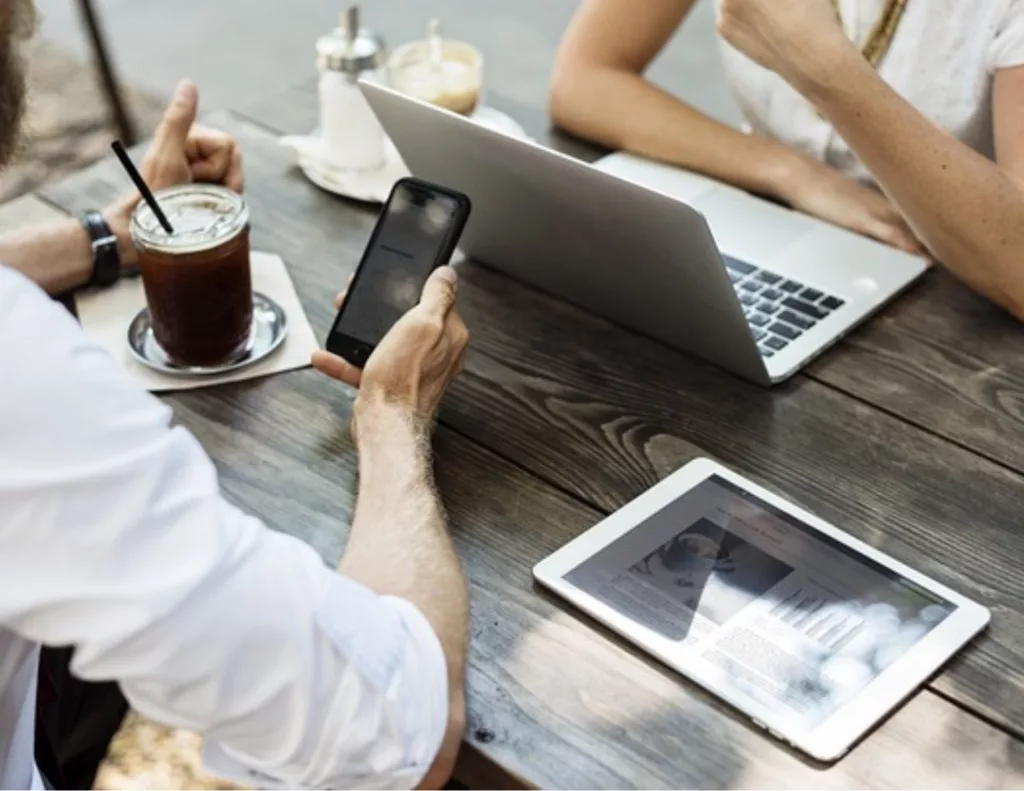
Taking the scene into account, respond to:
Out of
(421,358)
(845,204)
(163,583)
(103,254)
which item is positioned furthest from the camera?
(845,204)

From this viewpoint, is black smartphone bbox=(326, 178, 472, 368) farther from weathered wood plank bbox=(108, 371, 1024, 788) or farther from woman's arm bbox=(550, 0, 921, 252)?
woman's arm bbox=(550, 0, 921, 252)

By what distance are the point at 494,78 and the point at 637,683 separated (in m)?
2.66

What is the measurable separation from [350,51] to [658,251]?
48 cm

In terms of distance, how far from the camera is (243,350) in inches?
47.2

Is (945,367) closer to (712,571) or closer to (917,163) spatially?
Answer: (917,163)

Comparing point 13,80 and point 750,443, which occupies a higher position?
point 13,80

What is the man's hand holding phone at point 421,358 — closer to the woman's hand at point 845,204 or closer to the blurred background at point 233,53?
the woman's hand at point 845,204

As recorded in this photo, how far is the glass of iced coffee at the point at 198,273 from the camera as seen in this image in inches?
44.0

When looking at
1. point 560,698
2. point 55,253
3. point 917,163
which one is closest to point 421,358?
point 560,698

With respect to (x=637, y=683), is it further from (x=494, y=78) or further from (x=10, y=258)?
(x=494, y=78)

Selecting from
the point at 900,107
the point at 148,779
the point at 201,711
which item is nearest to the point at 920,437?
the point at 900,107

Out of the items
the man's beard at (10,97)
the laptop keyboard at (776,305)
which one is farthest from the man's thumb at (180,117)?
the laptop keyboard at (776,305)

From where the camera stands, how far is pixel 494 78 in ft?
11.0

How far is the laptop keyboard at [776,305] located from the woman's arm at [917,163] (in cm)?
14
